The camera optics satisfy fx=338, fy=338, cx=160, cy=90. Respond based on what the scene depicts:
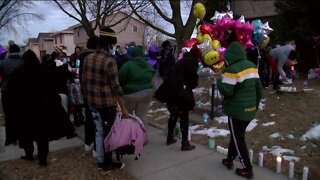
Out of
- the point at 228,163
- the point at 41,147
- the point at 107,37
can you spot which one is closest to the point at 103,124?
the point at 41,147

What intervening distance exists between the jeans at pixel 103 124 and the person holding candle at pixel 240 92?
1.55 metres

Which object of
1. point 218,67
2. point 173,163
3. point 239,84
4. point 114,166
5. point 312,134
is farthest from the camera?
point 218,67

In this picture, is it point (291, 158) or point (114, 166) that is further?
point (291, 158)

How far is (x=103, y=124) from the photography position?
474 cm

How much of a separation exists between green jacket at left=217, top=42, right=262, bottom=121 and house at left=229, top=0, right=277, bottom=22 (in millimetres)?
17440

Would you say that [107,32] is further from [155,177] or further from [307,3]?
[307,3]

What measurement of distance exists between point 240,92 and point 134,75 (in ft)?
5.57

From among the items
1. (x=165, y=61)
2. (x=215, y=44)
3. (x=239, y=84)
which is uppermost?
(x=215, y=44)

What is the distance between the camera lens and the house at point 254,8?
841 inches

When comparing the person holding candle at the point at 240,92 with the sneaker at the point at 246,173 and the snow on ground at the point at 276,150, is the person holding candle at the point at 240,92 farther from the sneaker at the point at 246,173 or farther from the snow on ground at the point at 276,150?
the snow on ground at the point at 276,150

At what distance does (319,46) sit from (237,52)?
389 inches

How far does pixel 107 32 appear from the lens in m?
4.66

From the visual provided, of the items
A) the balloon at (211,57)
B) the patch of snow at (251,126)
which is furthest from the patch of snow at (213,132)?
the balloon at (211,57)

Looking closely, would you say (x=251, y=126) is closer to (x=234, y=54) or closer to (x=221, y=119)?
(x=221, y=119)
